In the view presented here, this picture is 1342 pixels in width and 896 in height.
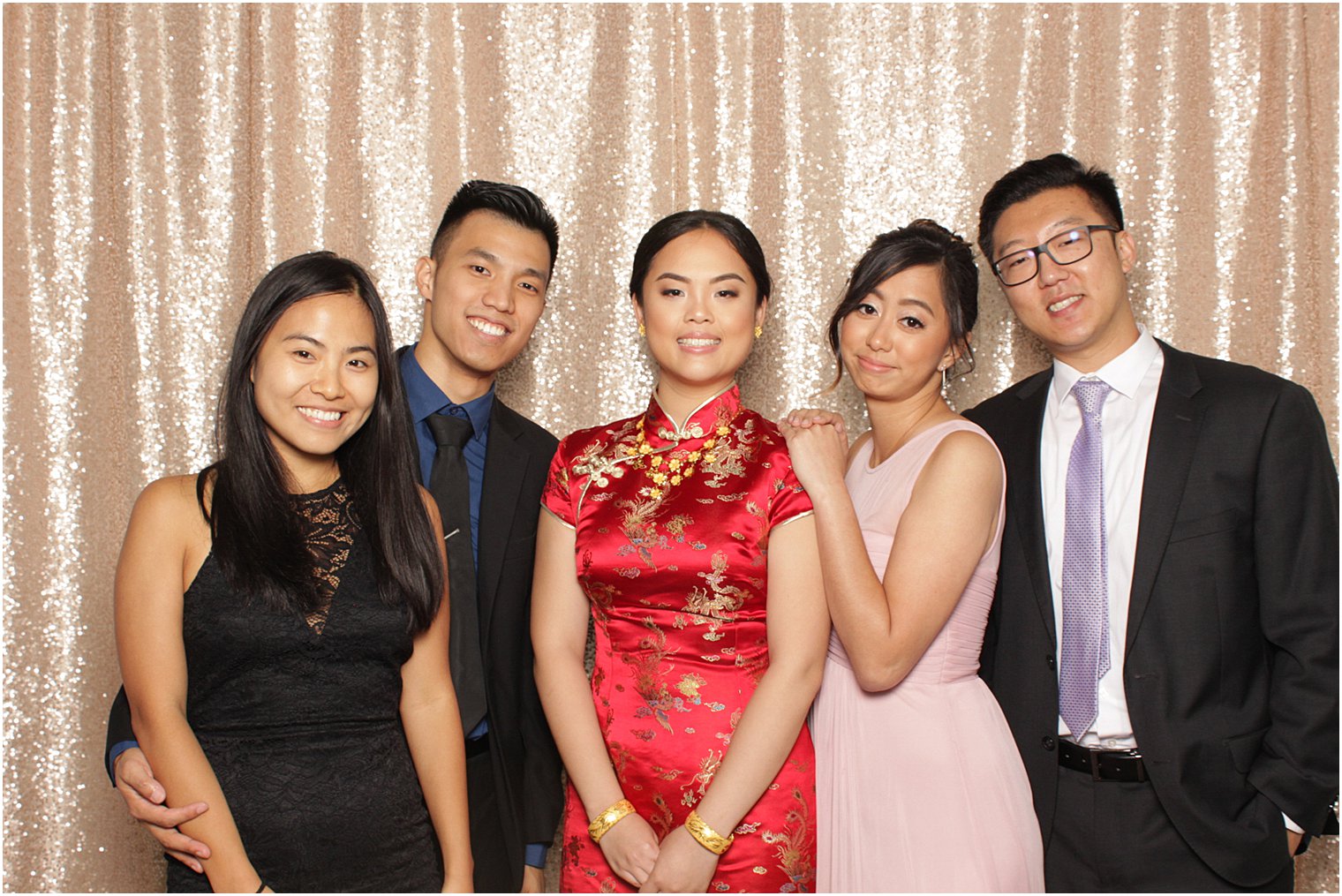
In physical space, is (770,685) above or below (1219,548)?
below

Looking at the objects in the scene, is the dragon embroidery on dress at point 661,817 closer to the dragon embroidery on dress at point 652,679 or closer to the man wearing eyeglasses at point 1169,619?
the dragon embroidery on dress at point 652,679

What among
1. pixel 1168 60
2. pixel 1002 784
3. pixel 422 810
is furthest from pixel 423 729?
pixel 1168 60

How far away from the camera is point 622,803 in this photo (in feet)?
5.24

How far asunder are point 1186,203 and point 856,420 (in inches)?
35.7

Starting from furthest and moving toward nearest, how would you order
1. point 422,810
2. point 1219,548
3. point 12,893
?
point 12,893
point 1219,548
point 422,810

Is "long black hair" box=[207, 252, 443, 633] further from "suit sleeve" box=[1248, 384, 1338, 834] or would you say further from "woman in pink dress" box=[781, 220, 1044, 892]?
"suit sleeve" box=[1248, 384, 1338, 834]

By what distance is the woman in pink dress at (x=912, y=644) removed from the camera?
1.56 meters

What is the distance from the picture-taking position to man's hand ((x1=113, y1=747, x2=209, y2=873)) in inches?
53.5

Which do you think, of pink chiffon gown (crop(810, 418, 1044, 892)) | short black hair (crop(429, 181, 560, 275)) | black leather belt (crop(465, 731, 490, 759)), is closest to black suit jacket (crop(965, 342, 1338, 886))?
pink chiffon gown (crop(810, 418, 1044, 892))

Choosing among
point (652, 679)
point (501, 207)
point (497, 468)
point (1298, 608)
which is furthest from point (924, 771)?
point (501, 207)

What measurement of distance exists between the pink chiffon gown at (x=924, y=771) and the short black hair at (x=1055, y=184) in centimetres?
52

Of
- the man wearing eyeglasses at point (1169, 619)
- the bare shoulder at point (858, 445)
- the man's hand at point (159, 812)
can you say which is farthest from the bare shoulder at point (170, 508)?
the man wearing eyeglasses at point (1169, 619)

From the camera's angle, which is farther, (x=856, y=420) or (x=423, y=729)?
(x=856, y=420)

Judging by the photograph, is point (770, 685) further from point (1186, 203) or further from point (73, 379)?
point (73, 379)
